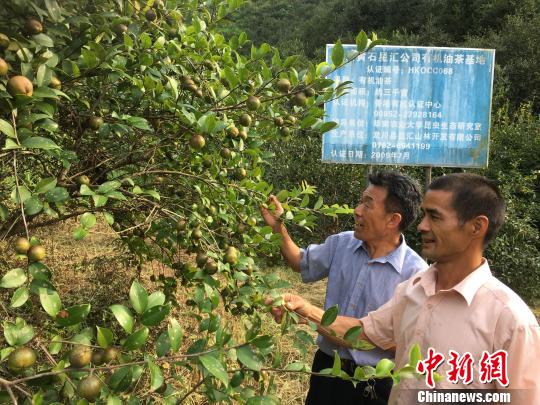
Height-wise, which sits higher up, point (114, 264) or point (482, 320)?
point (482, 320)

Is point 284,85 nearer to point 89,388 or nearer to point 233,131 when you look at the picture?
point 233,131

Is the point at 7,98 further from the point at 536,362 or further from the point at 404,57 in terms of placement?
the point at 404,57

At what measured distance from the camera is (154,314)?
0.87m

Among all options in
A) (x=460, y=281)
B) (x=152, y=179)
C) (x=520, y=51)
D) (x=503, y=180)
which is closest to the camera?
(x=460, y=281)

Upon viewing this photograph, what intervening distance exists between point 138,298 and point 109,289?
119 inches

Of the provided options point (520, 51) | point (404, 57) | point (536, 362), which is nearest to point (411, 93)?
point (404, 57)

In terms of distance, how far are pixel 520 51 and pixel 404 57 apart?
764 centimetres

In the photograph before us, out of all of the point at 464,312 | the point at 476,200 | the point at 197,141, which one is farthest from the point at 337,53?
the point at 464,312

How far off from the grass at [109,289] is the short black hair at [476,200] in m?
1.48

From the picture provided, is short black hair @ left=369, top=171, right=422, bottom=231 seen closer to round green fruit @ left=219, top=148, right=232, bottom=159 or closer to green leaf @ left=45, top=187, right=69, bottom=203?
round green fruit @ left=219, top=148, right=232, bottom=159

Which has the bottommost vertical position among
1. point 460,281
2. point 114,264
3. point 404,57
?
point 114,264

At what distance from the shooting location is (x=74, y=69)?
1.19 meters

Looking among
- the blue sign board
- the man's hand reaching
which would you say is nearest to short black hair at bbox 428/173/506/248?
the man's hand reaching

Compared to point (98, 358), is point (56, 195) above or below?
above
